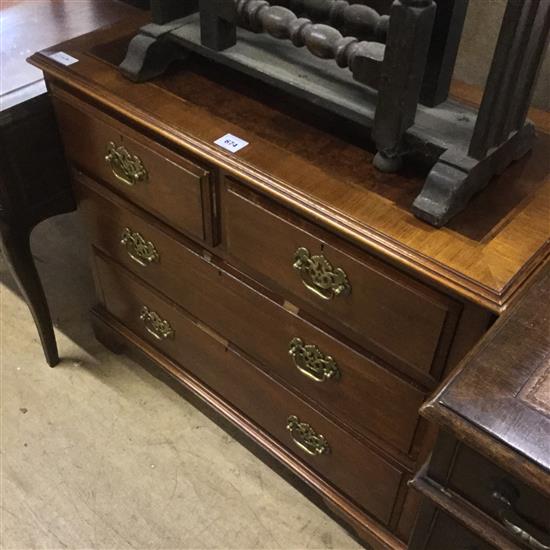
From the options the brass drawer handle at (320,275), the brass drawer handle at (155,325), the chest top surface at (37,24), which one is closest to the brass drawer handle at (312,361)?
the brass drawer handle at (320,275)

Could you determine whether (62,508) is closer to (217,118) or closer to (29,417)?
(29,417)

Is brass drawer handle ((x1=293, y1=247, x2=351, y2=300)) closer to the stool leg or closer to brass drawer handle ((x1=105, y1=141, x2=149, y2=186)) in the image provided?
brass drawer handle ((x1=105, y1=141, x2=149, y2=186))

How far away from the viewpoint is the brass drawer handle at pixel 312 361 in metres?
1.02

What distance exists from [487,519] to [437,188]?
37cm

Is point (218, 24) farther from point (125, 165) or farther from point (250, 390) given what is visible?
point (250, 390)

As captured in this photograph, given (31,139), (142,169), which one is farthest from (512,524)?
(31,139)

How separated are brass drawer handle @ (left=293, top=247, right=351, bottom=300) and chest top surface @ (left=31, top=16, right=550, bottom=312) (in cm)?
7

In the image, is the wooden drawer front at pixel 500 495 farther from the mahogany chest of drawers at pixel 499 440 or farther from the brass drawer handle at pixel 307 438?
the brass drawer handle at pixel 307 438

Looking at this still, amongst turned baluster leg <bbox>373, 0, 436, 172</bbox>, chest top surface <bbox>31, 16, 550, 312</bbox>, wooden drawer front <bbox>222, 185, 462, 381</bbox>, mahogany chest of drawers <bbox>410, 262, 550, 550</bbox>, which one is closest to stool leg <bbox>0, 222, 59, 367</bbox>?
chest top surface <bbox>31, 16, 550, 312</bbox>

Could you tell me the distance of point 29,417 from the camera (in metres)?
1.49

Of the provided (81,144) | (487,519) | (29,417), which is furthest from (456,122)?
(29,417)

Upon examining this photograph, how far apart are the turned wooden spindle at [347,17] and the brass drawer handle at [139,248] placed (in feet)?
1.57

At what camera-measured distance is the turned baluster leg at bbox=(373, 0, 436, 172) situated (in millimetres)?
754

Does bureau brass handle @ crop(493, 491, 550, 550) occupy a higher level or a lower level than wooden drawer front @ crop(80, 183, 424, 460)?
higher
